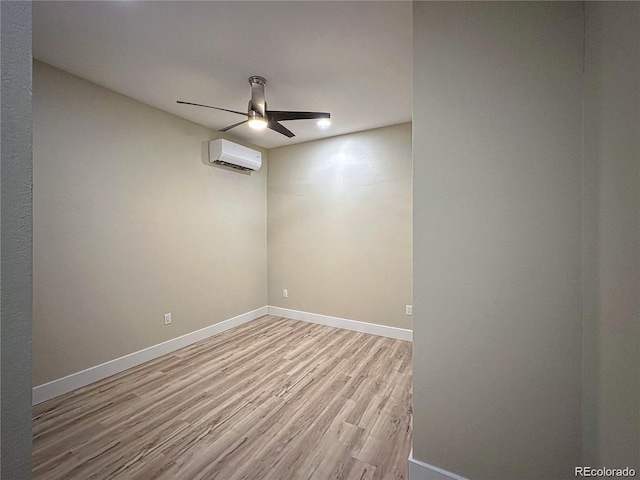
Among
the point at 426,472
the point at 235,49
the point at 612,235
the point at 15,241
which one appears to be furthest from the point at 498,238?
the point at 235,49

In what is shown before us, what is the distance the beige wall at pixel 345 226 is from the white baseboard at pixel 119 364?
1133mm

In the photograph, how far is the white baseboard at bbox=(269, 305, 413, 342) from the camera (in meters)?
3.54

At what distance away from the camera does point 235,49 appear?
81.3 inches

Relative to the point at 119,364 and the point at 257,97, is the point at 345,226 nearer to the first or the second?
the point at 257,97

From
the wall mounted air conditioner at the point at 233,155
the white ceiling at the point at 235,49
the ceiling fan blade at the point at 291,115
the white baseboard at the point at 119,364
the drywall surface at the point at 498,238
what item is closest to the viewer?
the drywall surface at the point at 498,238

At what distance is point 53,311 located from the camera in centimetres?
229

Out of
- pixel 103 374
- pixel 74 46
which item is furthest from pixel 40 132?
pixel 103 374

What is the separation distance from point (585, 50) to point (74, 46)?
3.00m

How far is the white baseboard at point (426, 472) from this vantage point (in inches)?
55.1

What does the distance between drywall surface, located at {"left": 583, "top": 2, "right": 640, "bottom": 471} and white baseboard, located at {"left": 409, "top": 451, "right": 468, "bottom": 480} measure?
1.91ft

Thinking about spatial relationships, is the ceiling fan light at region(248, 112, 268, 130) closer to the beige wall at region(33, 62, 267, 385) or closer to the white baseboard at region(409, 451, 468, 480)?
the beige wall at region(33, 62, 267, 385)

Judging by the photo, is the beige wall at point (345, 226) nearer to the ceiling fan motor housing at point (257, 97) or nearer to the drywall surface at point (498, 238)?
the ceiling fan motor housing at point (257, 97)

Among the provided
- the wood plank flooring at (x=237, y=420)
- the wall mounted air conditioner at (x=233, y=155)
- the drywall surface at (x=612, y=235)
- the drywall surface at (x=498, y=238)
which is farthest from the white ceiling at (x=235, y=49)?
the wood plank flooring at (x=237, y=420)

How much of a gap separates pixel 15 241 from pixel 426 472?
1867 mm
